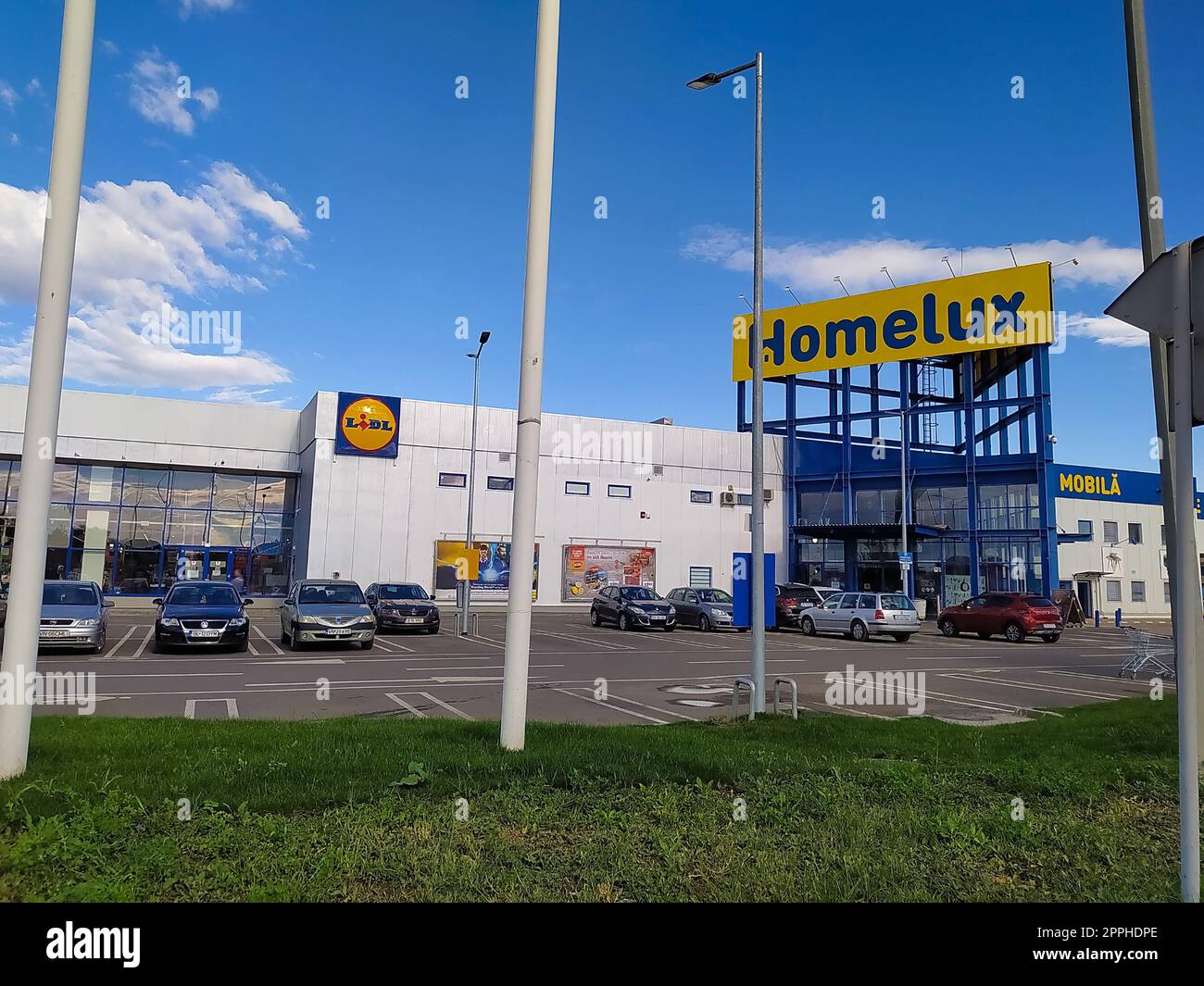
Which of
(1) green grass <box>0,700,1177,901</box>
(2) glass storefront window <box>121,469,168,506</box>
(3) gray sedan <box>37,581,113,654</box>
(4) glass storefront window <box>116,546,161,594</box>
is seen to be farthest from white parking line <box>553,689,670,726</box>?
(2) glass storefront window <box>121,469,168,506</box>

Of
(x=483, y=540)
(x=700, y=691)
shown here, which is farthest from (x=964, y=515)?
(x=700, y=691)

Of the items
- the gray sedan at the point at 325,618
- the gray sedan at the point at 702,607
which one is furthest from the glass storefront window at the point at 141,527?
the gray sedan at the point at 702,607

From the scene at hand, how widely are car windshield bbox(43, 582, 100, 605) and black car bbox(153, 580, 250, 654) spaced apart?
1.37 meters

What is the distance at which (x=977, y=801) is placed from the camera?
593 centimetres

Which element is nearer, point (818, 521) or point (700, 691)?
point (700, 691)

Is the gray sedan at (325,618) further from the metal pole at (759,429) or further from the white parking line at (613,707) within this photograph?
the metal pole at (759,429)

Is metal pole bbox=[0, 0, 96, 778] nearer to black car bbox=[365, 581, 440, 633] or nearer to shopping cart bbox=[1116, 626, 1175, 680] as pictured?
shopping cart bbox=[1116, 626, 1175, 680]

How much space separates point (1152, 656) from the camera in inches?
691

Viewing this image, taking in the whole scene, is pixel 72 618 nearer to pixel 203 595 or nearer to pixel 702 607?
pixel 203 595

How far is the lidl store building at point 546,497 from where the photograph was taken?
38.4m

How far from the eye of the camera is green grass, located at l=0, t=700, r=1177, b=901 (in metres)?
4.12

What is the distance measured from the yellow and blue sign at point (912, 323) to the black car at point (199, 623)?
25.1 m

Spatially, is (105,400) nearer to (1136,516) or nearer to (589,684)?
(589,684)
